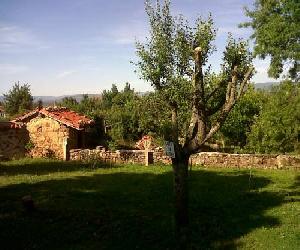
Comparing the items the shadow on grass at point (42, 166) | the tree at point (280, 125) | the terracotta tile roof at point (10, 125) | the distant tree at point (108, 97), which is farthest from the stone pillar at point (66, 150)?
the distant tree at point (108, 97)

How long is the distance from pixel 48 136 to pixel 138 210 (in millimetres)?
18940

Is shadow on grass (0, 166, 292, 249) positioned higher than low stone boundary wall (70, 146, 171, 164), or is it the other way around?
low stone boundary wall (70, 146, 171, 164)

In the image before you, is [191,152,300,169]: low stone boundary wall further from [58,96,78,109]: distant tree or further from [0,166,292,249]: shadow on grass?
[58,96,78,109]: distant tree

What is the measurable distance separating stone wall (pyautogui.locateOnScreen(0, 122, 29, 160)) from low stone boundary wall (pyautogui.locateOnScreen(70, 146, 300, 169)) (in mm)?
5034

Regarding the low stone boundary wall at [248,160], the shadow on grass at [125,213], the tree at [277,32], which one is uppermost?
the tree at [277,32]

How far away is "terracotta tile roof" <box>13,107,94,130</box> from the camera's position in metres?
34.4

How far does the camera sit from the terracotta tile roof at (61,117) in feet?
113

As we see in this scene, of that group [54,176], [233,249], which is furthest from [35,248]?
[54,176]

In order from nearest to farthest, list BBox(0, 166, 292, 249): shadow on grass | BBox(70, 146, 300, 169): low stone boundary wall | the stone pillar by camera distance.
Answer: BBox(0, 166, 292, 249): shadow on grass
BBox(70, 146, 300, 169): low stone boundary wall
the stone pillar

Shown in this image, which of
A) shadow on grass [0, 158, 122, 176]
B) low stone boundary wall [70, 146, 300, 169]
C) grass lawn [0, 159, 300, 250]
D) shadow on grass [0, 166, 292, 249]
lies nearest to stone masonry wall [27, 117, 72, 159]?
shadow on grass [0, 158, 122, 176]

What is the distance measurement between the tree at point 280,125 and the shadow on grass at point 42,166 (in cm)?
1130

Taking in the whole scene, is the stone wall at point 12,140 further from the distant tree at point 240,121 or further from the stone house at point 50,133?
the distant tree at point 240,121

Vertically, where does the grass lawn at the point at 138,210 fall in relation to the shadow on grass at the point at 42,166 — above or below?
below

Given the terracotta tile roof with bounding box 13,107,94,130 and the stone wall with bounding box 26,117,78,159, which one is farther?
the terracotta tile roof with bounding box 13,107,94,130
